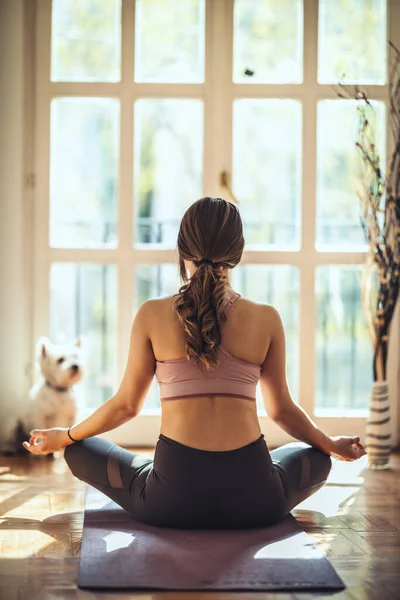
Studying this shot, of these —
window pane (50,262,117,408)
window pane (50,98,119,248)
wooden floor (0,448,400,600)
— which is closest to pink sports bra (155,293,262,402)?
wooden floor (0,448,400,600)

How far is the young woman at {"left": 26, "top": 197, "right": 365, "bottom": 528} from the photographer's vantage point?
7.43ft

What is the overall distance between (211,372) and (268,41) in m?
2.16

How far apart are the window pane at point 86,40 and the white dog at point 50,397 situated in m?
1.29

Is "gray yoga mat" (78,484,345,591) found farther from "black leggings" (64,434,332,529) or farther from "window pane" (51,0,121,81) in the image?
"window pane" (51,0,121,81)

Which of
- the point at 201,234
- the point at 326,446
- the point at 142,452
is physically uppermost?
the point at 201,234

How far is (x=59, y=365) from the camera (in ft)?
12.0

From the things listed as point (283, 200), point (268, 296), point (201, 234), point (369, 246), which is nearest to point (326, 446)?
point (201, 234)

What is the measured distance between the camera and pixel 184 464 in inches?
88.6

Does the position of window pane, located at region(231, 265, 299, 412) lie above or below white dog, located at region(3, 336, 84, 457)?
above

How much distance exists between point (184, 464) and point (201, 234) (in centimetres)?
63

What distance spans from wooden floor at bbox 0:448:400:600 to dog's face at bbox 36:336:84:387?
36cm

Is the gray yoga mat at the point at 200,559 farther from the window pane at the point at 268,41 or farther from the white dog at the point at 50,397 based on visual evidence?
the window pane at the point at 268,41

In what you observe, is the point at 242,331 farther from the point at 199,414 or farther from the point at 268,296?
the point at 268,296

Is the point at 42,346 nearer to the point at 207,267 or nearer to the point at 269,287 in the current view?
the point at 269,287
